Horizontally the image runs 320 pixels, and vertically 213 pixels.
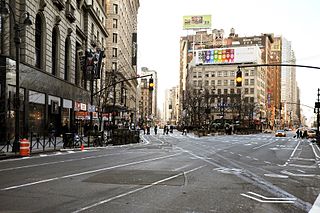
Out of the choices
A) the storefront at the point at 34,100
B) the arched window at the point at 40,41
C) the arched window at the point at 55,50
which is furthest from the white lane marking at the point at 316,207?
the arched window at the point at 55,50

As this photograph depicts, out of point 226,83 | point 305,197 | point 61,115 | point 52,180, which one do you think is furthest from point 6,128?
point 226,83

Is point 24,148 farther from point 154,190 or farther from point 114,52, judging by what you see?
point 114,52

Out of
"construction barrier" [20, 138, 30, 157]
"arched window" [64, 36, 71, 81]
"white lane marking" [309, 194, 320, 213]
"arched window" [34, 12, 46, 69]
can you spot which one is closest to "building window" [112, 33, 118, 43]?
"arched window" [64, 36, 71, 81]

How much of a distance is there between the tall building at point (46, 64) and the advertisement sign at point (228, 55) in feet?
319

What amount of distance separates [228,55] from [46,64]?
11754 centimetres

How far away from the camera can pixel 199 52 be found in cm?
15438

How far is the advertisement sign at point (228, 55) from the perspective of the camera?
145000mm

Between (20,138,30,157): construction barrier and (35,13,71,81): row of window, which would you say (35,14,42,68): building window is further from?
(20,138,30,157): construction barrier

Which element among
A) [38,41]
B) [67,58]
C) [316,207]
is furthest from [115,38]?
[316,207]

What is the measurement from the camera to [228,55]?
149000mm

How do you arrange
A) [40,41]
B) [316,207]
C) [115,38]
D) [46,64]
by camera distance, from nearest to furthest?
[316,207]
[40,41]
[46,64]
[115,38]

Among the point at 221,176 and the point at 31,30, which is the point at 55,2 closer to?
the point at 31,30

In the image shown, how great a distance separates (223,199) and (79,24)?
152 ft

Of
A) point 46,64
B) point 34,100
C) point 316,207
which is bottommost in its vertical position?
point 316,207
